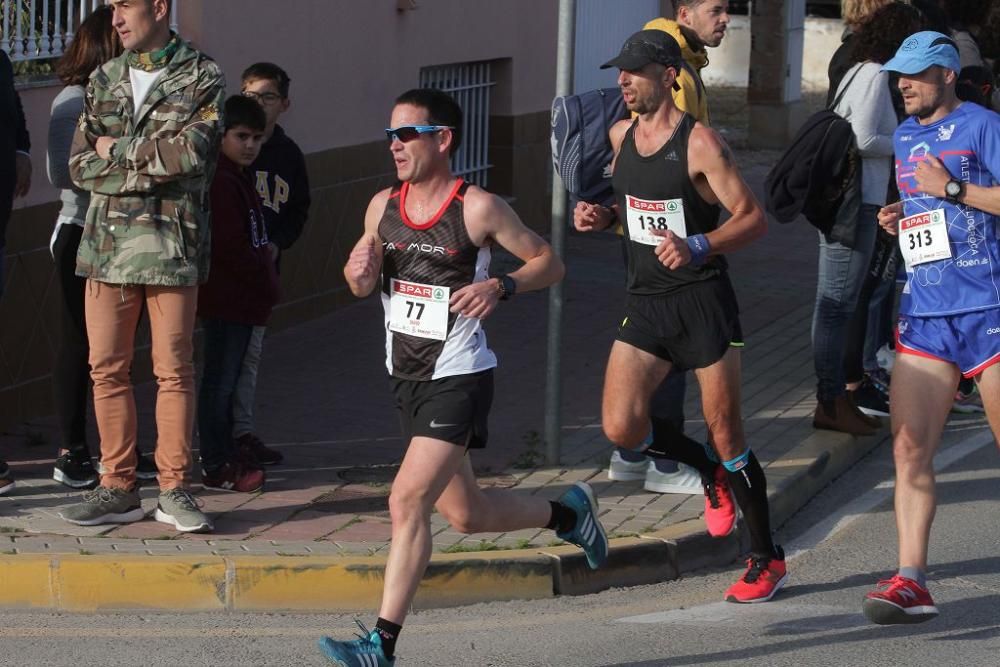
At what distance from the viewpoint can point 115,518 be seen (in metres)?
6.68

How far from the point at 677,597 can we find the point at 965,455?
284 centimetres

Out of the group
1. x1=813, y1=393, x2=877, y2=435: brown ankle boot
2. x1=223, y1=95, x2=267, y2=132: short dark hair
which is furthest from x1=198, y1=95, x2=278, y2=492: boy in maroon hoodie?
x1=813, y1=393, x2=877, y2=435: brown ankle boot

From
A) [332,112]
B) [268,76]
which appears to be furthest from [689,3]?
[332,112]

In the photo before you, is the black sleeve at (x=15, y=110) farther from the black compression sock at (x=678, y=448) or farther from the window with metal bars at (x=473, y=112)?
the window with metal bars at (x=473, y=112)

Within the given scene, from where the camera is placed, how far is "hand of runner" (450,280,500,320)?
5.36 meters

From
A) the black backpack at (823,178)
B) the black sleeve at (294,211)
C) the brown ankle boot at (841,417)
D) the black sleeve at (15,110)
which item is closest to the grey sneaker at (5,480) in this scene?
the black sleeve at (15,110)

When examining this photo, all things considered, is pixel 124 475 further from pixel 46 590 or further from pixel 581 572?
pixel 581 572

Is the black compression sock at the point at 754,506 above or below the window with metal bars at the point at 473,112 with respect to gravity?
below

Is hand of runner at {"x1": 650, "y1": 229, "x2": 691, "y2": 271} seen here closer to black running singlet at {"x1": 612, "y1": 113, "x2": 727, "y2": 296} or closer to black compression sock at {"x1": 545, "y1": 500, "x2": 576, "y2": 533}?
black running singlet at {"x1": 612, "y1": 113, "x2": 727, "y2": 296}

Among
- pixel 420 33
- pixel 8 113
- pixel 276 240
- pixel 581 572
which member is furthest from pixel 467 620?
pixel 420 33

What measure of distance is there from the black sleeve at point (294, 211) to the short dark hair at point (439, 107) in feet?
7.07

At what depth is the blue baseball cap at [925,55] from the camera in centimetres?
604

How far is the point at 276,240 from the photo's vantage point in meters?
7.59

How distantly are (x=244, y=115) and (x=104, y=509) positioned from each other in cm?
172
